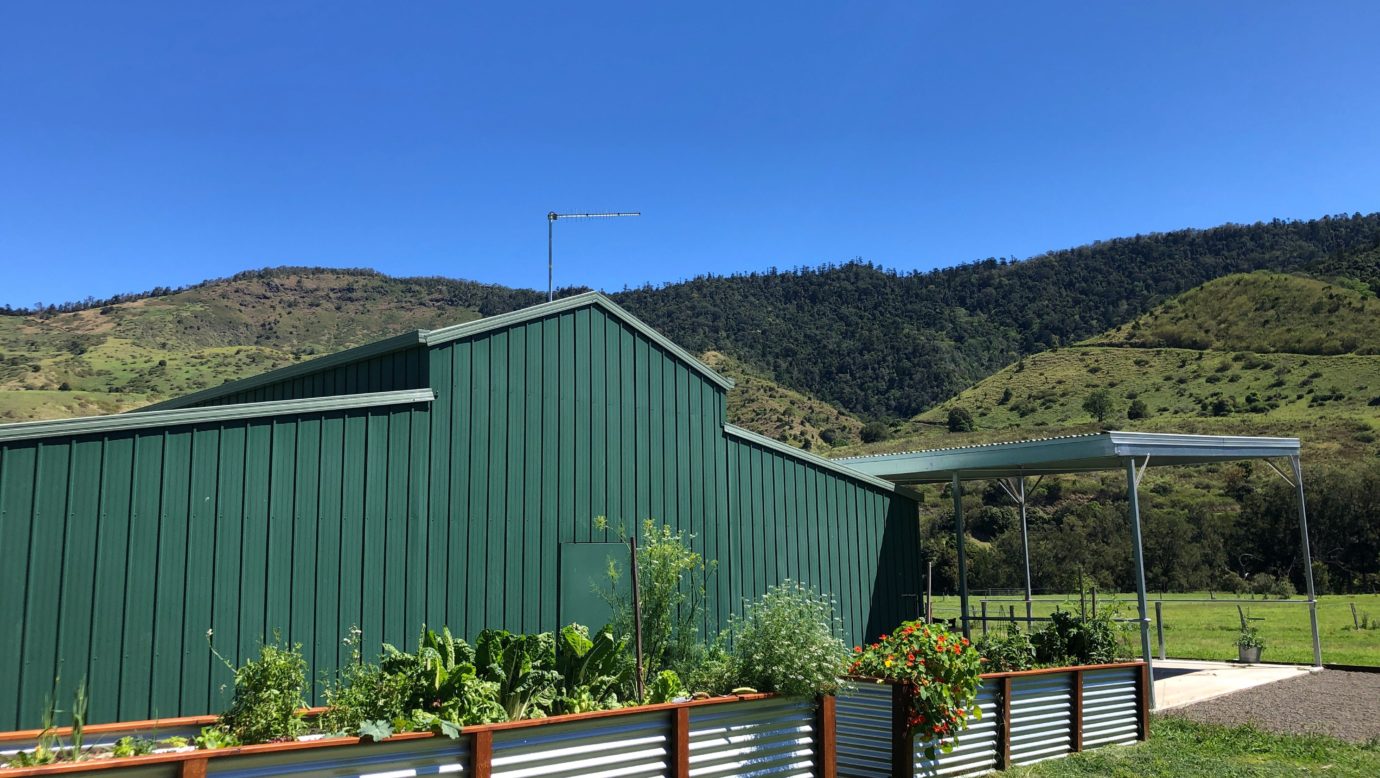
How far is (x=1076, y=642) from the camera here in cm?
1159

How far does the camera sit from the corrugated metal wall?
27.3ft

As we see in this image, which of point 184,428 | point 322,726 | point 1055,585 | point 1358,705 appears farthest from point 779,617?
point 1055,585

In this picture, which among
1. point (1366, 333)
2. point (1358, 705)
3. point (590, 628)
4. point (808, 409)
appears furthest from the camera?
point (808, 409)

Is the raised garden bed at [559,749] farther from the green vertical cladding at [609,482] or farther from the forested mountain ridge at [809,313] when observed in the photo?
the forested mountain ridge at [809,313]

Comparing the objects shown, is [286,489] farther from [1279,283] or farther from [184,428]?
[1279,283]

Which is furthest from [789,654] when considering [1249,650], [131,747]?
[1249,650]

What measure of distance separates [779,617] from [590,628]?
4.24 m

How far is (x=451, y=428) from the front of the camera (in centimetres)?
1138

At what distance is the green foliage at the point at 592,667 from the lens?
9352 millimetres

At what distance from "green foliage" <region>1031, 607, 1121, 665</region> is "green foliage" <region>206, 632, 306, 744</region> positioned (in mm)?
7909

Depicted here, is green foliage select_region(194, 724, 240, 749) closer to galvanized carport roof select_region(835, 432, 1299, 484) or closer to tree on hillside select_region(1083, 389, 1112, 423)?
galvanized carport roof select_region(835, 432, 1299, 484)

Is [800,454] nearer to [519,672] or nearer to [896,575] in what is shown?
[896,575]

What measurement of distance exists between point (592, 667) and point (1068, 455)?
9129 mm

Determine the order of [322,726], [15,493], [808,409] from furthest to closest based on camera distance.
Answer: [808,409]
[15,493]
[322,726]
